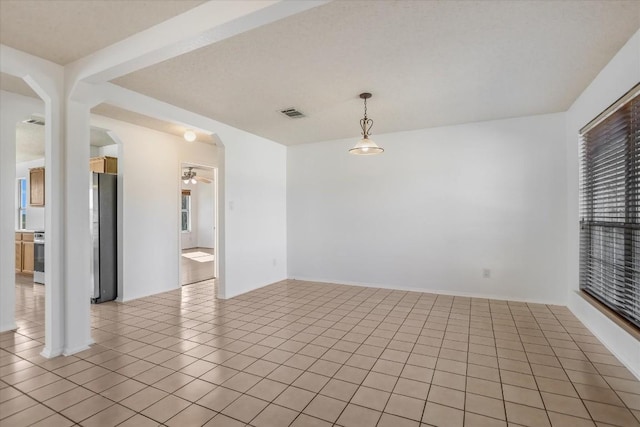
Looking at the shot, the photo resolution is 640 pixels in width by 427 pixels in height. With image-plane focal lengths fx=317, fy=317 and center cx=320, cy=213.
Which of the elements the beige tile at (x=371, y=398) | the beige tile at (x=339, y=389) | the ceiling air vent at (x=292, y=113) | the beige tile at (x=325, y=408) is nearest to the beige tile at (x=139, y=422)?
the beige tile at (x=325, y=408)

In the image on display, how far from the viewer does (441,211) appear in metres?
4.87

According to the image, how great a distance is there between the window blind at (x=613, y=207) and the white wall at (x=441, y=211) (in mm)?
588

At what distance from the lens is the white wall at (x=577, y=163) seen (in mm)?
2459

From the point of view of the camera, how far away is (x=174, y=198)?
17.4 ft

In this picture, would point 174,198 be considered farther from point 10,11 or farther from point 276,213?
point 10,11

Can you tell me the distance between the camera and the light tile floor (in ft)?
6.52

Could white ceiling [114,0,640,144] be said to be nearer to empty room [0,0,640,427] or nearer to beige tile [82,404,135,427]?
empty room [0,0,640,427]

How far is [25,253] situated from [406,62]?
808 centimetres

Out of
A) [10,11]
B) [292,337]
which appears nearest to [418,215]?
[292,337]

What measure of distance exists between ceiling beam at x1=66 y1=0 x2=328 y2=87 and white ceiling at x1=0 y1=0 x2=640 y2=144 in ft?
0.27

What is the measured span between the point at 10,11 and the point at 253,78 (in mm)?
1713

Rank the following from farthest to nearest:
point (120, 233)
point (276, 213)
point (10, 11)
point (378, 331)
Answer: point (276, 213)
point (120, 233)
point (378, 331)
point (10, 11)

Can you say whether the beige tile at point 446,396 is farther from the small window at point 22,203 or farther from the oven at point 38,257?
the small window at point 22,203

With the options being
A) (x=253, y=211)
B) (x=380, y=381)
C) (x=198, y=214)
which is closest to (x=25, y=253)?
(x=253, y=211)
